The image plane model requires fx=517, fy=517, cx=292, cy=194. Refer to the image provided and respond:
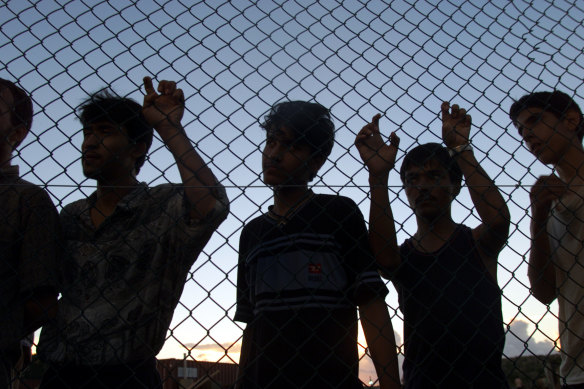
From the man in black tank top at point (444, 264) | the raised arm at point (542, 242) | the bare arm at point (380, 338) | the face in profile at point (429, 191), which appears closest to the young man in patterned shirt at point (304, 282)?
the bare arm at point (380, 338)

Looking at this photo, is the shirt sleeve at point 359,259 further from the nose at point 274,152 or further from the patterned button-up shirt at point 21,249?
the patterned button-up shirt at point 21,249

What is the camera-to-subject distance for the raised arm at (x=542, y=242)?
2.12 meters

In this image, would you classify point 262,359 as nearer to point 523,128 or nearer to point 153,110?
point 153,110

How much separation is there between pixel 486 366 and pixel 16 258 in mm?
1673

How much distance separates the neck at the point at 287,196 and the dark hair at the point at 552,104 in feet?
3.56

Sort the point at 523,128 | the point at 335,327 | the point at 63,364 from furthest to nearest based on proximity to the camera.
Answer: the point at 523,128 < the point at 335,327 < the point at 63,364

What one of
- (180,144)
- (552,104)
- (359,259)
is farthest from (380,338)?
(552,104)

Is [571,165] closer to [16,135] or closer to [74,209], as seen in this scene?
[74,209]

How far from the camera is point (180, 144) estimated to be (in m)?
1.71

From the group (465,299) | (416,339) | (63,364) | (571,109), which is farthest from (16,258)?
(571,109)

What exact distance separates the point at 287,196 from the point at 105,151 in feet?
2.33

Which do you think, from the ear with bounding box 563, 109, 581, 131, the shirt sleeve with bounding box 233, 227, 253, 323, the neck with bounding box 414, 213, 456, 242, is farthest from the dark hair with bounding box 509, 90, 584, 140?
the shirt sleeve with bounding box 233, 227, 253, 323

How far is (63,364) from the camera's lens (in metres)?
1.62

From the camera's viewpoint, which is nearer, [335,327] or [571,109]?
[335,327]
